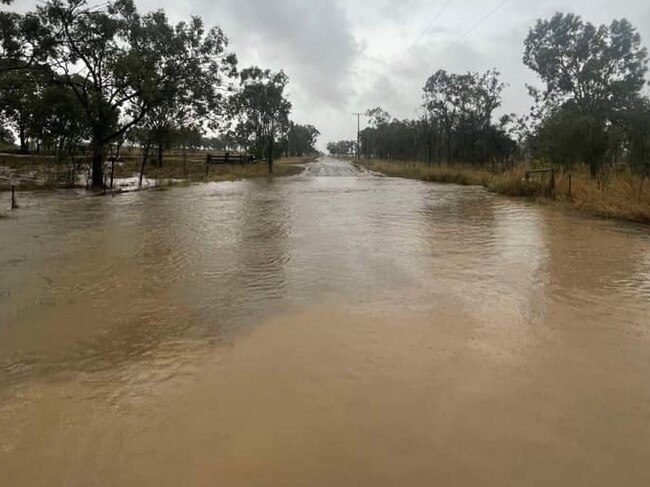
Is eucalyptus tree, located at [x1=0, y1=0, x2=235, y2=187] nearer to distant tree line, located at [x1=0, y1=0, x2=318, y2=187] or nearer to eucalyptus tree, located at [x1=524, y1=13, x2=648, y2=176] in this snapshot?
distant tree line, located at [x1=0, y1=0, x2=318, y2=187]

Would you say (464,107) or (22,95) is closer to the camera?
(22,95)

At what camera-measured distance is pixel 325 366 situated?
4.12 m

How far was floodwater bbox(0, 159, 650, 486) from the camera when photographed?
9.46ft

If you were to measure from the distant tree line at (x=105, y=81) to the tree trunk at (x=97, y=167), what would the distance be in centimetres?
4

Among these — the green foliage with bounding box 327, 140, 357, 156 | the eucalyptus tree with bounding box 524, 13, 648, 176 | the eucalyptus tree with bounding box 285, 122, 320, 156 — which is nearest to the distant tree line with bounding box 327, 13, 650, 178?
the eucalyptus tree with bounding box 524, 13, 648, 176

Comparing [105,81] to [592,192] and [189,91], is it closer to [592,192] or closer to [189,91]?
[189,91]

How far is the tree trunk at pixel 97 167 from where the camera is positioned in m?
23.2

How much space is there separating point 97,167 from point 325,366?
22.0m

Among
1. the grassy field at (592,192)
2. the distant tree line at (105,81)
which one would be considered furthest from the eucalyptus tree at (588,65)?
the distant tree line at (105,81)

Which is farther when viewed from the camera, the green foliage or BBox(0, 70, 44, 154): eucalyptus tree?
the green foliage

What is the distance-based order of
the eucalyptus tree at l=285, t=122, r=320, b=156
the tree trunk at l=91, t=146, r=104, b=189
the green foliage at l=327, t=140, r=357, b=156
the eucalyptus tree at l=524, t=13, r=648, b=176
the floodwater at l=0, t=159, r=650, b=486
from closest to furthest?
the floodwater at l=0, t=159, r=650, b=486, the tree trunk at l=91, t=146, r=104, b=189, the eucalyptus tree at l=524, t=13, r=648, b=176, the eucalyptus tree at l=285, t=122, r=320, b=156, the green foliage at l=327, t=140, r=357, b=156

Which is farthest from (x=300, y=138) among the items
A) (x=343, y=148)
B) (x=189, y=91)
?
(x=189, y=91)

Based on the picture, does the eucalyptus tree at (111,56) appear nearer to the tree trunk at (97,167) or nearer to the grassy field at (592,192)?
the tree trunk at (97,167)

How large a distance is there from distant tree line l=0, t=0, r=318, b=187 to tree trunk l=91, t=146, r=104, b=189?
0.04m
